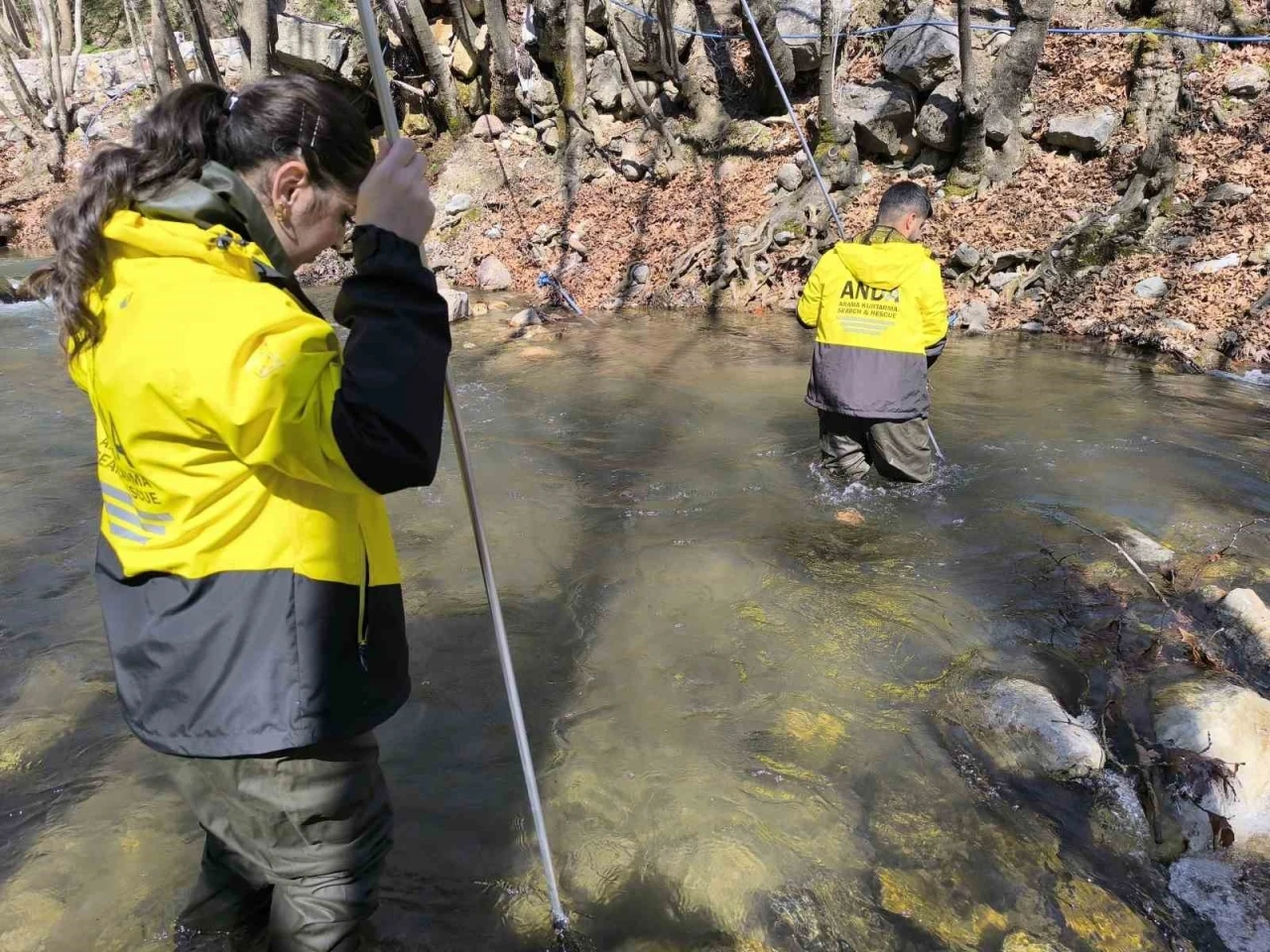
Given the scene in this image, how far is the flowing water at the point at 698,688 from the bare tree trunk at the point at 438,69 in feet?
36.3

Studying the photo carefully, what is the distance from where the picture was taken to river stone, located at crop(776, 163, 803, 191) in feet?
38.4

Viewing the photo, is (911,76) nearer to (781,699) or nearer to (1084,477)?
(1084,477)

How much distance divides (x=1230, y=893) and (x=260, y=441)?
109 inches

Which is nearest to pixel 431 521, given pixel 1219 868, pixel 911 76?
pixel 1219 868

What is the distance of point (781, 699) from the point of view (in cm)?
309

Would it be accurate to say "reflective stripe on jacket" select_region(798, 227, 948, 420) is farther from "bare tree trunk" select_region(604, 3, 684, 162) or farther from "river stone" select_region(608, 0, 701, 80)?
"river stone" select_region(608, 0, 701, 80)

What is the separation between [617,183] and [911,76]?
4976 mm

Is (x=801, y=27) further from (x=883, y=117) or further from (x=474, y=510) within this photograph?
(x=474, y=510)

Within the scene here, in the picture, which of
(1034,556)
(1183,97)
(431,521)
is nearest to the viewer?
(1034,556)

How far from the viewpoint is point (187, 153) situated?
1455 millimetres

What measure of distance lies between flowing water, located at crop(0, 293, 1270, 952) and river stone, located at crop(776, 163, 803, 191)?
6365mm

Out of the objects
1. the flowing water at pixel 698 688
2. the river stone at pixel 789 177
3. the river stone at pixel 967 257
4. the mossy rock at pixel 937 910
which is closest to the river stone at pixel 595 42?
the river stone at pixel 789 177

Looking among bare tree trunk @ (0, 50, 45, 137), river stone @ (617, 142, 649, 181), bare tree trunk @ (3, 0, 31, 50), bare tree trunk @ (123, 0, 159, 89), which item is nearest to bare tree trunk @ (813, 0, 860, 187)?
river stone @ (617, 142, 649, 181)

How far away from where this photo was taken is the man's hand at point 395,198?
4.63ft
